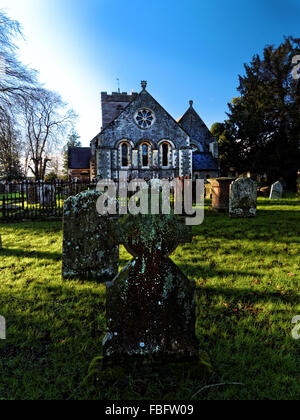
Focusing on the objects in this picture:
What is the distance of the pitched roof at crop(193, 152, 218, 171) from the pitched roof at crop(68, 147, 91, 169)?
57.6 feet

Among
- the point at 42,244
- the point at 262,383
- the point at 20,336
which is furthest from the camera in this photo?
the point at 42,244

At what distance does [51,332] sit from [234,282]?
2.74 metres

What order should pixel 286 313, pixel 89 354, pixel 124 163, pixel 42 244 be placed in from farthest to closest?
pixel 124 163 → pixel 42 244 → pixel 286 313 → pixel 89 354

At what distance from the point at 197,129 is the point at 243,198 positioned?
23.2m

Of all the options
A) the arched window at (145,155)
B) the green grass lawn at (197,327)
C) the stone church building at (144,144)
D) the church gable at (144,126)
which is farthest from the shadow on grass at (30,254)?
the arched window at (145,155)

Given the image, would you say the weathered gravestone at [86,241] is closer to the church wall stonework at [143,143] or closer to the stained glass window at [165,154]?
the church wall stonework at [143,143]

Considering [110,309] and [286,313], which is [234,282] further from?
[110,309]

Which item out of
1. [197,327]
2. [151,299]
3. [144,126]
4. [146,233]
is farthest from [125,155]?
[151,299]

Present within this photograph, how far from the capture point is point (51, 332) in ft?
8.39

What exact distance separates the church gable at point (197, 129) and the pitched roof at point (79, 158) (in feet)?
54.0

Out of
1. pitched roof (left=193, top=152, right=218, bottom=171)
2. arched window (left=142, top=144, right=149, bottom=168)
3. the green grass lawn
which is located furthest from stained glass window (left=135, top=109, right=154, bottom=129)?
the green grass lawn

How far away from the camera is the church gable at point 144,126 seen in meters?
21.7

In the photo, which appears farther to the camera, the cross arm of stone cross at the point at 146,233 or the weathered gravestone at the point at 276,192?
the weathered gravestone at the point at 276,192

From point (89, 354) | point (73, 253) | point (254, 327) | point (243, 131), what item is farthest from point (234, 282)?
point (243, 131)
